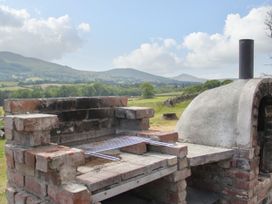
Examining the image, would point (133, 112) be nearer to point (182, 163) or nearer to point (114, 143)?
point (114, 143)

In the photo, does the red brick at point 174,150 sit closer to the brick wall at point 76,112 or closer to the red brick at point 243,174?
the brick wall at point 76,112

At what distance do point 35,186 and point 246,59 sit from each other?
504cm

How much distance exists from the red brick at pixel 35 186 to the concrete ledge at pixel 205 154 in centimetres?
219

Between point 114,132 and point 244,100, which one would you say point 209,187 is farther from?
point 114,132

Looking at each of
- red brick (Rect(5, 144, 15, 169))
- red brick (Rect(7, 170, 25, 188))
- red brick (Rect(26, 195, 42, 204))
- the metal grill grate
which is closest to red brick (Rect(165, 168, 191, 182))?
the metal grill grate

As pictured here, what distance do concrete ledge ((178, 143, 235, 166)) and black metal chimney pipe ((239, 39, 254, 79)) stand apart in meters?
1.79

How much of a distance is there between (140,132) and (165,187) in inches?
40.0

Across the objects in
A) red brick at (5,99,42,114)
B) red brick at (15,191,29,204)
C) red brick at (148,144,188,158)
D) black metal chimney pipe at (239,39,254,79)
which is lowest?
red brick at (15,191,29,204)

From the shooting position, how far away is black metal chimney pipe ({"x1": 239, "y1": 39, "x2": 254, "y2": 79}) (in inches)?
259

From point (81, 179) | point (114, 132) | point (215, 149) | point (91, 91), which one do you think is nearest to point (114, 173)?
point (81, 179)

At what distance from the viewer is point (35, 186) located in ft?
11.5

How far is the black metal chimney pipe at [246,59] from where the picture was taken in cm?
657

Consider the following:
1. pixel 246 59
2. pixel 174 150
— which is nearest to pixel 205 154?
pixel 174 150

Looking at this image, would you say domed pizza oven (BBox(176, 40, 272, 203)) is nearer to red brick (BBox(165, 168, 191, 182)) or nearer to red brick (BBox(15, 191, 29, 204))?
red brick (BBox(165, 168, 191, 182))
